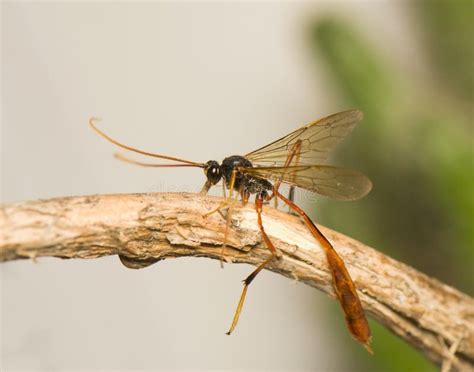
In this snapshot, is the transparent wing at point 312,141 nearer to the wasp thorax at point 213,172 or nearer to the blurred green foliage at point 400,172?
the wasp thorax at point 213,172

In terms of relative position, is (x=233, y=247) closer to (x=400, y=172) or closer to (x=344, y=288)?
(x=344, y=288)

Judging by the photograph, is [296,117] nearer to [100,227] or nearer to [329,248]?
[329,248]

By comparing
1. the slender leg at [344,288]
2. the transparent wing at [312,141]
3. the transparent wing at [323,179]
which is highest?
the transparent wing at [312,141]

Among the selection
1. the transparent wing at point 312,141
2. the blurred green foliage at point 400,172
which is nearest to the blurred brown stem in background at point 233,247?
the transparent wing at point 312,141

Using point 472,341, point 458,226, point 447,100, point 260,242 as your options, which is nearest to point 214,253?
point 260,242

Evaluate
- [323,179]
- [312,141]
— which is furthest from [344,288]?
[312,141]

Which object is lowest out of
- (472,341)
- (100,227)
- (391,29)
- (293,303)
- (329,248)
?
(293,303)
